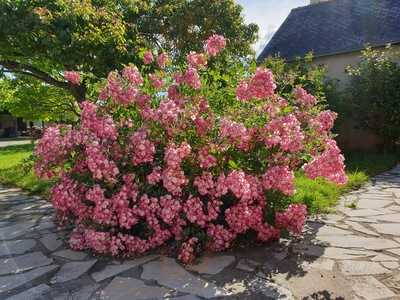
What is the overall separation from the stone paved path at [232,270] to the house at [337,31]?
34.3ft

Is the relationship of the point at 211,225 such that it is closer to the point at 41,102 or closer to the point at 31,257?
the point at 31,257

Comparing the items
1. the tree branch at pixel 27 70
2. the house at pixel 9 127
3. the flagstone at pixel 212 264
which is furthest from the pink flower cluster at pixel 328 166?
the house at pixel 9 127

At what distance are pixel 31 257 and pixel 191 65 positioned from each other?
8.61 ft

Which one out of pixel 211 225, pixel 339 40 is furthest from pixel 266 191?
pixel 339 40

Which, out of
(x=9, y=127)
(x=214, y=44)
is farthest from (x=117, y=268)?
(x=9, y=127)

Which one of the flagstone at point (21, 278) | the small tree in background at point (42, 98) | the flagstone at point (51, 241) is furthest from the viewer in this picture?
the small tree in background at point (42, 98)

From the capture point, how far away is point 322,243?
4320 mm

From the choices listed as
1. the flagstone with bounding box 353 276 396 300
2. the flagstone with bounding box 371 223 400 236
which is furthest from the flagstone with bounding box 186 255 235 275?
the flagstone with bounding box 371 223 400 236

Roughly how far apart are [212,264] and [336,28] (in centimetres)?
1447

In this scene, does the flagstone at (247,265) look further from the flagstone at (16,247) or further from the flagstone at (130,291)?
the flagstone at (16,247)

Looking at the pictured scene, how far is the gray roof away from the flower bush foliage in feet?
36.0

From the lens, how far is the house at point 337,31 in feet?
46.6

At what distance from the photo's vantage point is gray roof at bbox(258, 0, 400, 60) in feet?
46.8

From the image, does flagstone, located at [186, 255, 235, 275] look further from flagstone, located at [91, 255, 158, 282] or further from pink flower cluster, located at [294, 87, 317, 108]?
pink flower cluster, located at [294, 87, 317, 108]
